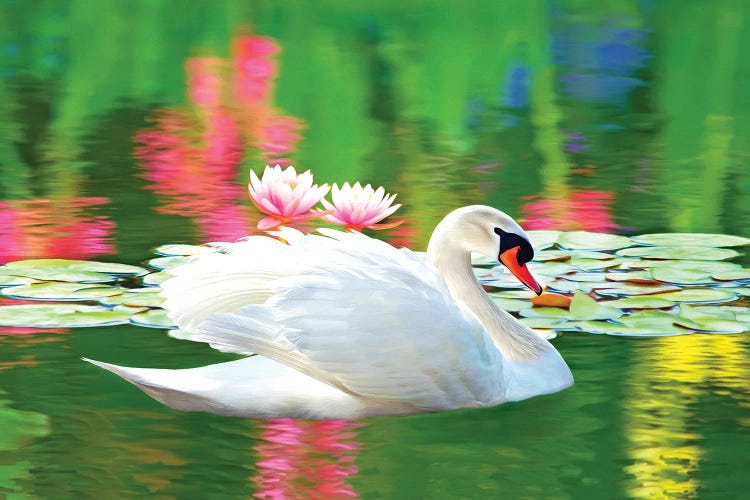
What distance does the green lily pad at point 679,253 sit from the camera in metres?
6.76

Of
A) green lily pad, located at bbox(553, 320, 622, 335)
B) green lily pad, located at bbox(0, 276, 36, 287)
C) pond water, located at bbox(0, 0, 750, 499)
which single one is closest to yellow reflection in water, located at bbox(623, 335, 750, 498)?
pond water, located at bbox(0, 0, 750, 499)

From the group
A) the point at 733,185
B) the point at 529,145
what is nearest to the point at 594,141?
the point at 529,145

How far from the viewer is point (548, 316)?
602cm

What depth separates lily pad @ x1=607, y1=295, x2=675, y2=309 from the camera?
609cm

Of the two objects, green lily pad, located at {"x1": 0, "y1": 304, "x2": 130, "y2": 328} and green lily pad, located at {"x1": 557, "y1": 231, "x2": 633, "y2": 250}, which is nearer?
green lily pad, located at {"x1": 0, "y1": 304, "x2": 130, "y2": 328}

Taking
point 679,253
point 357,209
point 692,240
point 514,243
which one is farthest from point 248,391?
point 692,240

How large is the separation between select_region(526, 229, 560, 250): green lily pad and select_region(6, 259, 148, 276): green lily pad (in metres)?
1.49

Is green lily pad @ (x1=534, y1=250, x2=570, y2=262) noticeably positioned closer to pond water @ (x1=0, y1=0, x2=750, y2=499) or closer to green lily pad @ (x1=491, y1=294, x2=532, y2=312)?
green lily pad @ (x1=491, y1=294, x2=532, y2=312)

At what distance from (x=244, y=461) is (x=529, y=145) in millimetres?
5526

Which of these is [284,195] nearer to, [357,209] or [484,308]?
[357,209]

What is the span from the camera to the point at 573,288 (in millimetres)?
6289

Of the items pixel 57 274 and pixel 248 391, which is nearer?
pixel 248 391

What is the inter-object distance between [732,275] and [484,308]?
4.81 feet

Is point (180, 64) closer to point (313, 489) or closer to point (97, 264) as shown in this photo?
point (97, 264)
